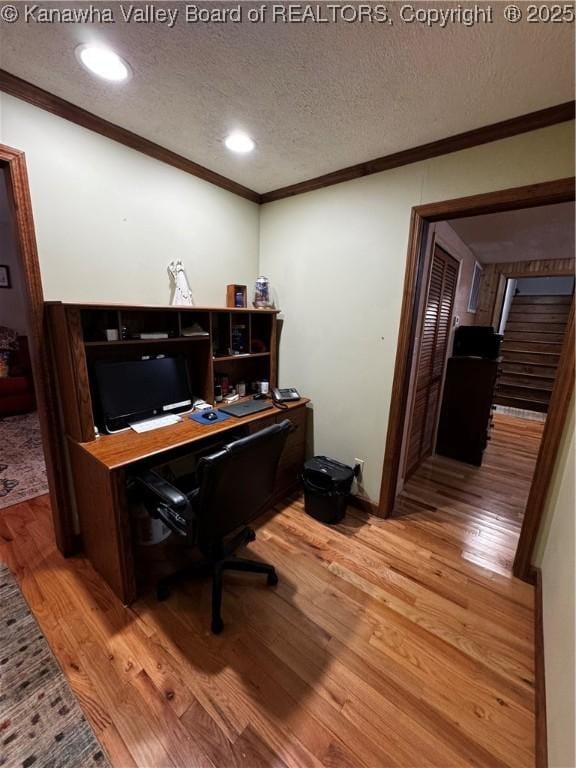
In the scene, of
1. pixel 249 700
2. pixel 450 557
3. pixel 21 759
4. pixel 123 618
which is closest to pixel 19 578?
pixel 123 618

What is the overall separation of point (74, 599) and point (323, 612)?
4.13ft

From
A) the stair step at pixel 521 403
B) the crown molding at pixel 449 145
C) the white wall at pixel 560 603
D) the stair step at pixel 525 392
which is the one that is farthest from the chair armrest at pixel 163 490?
the stair step at pixel 521 403

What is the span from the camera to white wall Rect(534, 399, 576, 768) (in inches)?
35.1

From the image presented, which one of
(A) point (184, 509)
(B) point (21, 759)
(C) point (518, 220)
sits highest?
(C) point (518, 220)

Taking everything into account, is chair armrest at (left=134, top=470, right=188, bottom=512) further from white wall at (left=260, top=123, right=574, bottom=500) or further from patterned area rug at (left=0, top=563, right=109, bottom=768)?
white wall at (left=260, top=123, right=574, bottom=500)

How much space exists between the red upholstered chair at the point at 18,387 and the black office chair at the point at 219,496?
356cm

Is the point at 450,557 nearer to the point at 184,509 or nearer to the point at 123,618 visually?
the point at 184,509

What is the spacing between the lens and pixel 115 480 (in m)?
1.38

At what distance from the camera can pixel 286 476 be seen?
250cm

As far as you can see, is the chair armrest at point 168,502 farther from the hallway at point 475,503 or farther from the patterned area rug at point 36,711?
the hallway at point 475,503

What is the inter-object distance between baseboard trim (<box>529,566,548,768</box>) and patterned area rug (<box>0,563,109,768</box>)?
143 cm

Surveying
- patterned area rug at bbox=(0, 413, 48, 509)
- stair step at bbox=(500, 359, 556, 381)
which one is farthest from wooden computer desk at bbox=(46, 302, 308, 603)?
stair step at bbox=(500, 359, 556, 381)

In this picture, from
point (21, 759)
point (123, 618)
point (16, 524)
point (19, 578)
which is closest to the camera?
point (21, 759)

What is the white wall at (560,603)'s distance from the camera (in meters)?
0.89
